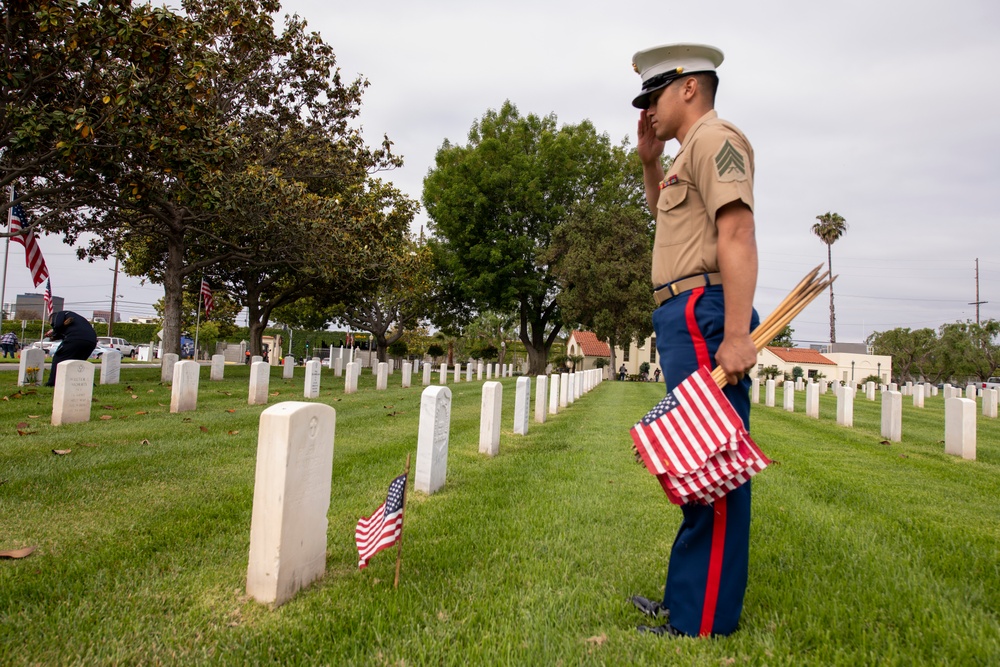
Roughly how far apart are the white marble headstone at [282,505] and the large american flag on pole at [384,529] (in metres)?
0.30

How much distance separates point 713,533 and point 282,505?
197 centimetres

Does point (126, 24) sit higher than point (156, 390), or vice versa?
point (126, 24)

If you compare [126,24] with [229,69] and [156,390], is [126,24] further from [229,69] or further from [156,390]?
[156,390]

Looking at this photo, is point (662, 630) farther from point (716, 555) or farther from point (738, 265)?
point (738, 265)

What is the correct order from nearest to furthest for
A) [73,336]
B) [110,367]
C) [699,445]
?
[699,445] < [73,336] < [110,367]

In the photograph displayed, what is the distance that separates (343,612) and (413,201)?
2360cm

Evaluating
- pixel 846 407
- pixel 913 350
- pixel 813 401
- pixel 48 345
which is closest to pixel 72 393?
pixel 846 407

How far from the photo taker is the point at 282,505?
2.95 meters

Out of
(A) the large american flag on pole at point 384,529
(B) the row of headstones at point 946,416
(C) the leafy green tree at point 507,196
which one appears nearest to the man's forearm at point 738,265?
(A) the large american flag on pole at point 384,529

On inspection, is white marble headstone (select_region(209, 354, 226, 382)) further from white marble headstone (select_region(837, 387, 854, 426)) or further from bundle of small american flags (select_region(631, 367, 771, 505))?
bundle of small american flags (select_region(631, 367, 771, 505))

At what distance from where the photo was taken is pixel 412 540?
3.96 meters

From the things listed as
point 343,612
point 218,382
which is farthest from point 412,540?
point 218,382

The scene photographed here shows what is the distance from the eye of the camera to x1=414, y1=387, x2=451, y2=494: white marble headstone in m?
5.33

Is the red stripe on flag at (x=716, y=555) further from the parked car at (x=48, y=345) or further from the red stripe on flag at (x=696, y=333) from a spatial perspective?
the parked car at (x=48, y=345)
